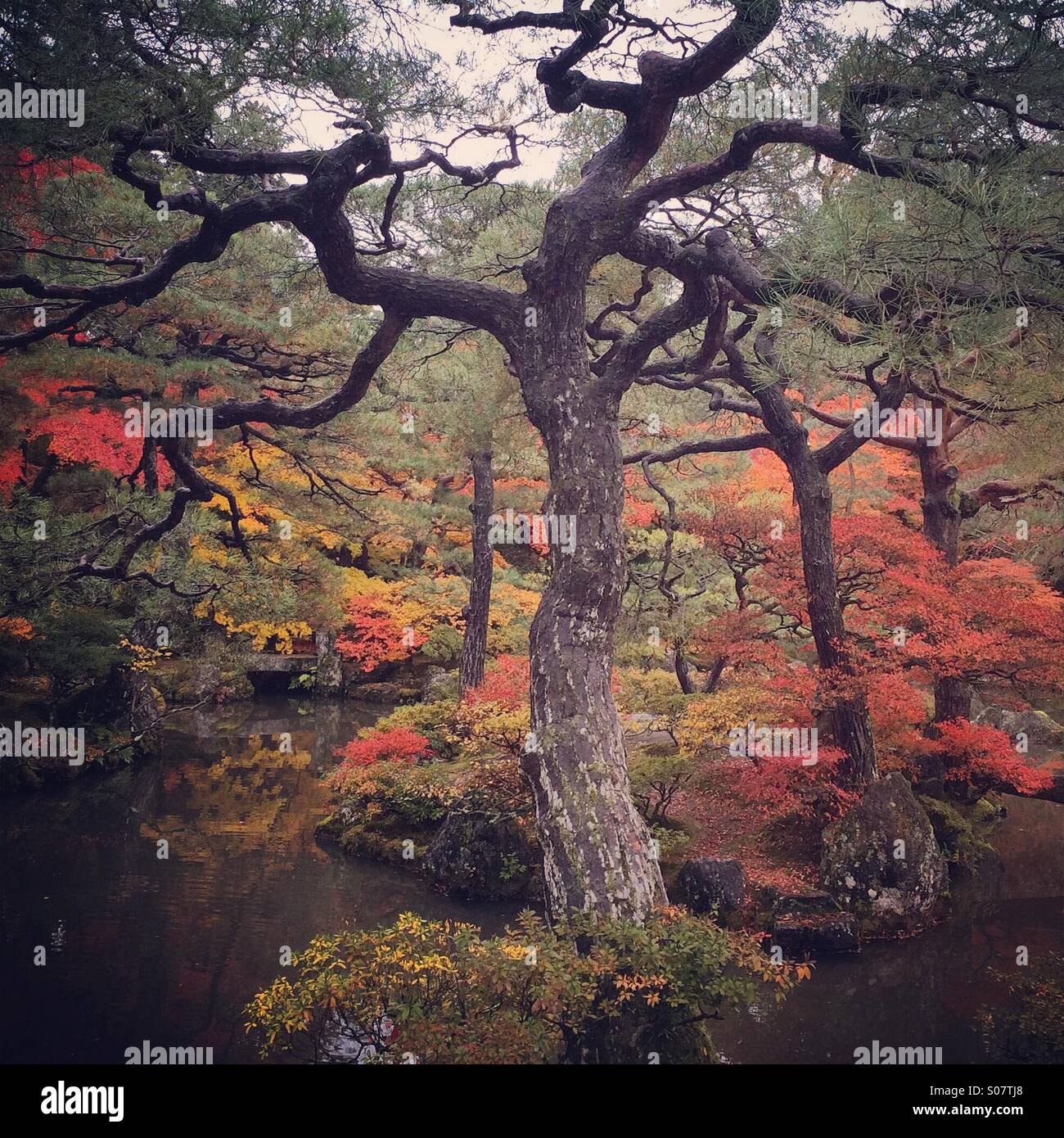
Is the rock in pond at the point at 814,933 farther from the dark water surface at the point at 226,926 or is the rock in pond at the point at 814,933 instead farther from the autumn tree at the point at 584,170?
the autumn tree at the point at 584,170

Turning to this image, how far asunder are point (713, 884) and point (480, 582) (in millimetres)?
6147

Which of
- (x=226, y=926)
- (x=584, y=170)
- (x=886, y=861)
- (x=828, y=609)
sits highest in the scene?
(x=584, y=170)

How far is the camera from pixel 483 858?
7863 mm

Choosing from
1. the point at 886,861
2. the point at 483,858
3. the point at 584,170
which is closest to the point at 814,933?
the point at 886,861

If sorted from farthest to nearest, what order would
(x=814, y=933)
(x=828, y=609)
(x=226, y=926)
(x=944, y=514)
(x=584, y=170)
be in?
(x=944, y=514) → (x=828, y=609) → (x=226, y=926) → (x=814, y=933) → (x=584, y=170)

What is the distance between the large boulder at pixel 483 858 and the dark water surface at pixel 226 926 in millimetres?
218

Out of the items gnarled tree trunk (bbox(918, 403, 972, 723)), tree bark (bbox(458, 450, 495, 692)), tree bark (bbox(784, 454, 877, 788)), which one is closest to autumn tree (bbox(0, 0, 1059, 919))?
tree bark (bbox(784, 454, 877, 788))

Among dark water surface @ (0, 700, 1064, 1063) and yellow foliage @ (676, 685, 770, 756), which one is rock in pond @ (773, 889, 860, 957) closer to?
dark water surface @ (0, 700, 1064, 1063)

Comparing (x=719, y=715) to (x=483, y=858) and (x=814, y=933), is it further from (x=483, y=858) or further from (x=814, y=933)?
(x=483, y=858)

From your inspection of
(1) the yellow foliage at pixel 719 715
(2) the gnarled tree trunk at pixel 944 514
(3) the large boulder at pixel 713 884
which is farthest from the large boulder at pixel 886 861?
(2) the gnarled tree trunk at pixel 944 514
